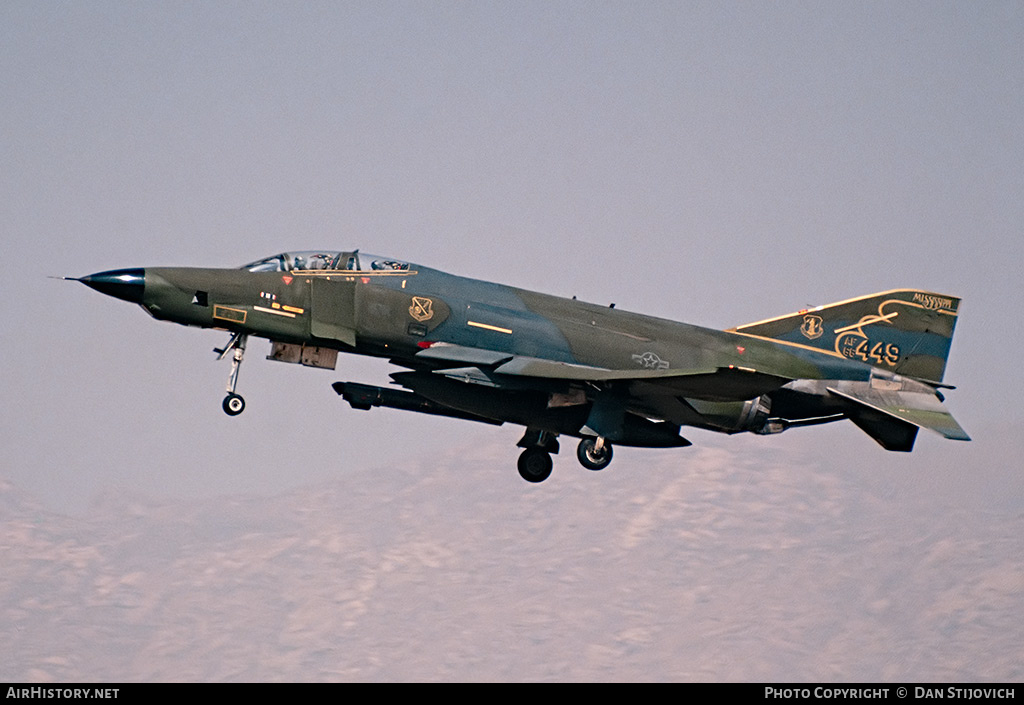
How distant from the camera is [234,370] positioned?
92.5 ft

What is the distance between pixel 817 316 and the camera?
1259 inches

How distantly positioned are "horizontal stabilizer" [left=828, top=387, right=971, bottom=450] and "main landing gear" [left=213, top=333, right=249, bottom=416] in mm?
13035

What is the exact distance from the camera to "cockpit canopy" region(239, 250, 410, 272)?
28.6m

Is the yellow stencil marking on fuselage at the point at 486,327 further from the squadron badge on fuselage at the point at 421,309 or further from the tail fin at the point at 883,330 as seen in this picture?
the tail fin at the point at 883,330

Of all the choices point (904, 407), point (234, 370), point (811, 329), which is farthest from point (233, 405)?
point (904, 407)

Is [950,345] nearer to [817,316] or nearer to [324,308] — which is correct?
[817,316]

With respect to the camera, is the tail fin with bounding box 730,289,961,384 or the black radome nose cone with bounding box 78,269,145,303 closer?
the black radome nose cone with bounding box 78,269,145,303

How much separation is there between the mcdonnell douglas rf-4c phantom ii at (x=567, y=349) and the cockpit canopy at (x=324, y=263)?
0.04 meters

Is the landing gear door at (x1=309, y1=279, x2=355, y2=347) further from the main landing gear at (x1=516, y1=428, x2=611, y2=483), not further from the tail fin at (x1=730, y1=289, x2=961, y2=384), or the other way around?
the tail fin at (x1=730, y1=289, x2=961, y2=384)

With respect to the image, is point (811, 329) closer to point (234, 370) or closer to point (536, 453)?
point (536, 453)

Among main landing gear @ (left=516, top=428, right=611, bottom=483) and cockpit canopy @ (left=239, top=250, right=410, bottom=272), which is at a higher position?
cockpit canopy @ (left=239, top=250, right=410, bottom=272)

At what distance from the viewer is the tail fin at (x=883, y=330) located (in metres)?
31.6

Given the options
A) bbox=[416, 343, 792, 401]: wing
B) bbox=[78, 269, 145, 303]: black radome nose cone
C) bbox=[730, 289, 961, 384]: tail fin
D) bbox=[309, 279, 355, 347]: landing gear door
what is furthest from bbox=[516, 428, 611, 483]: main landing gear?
bbox=[78, 269, 145, 303]: black radome nose cone
